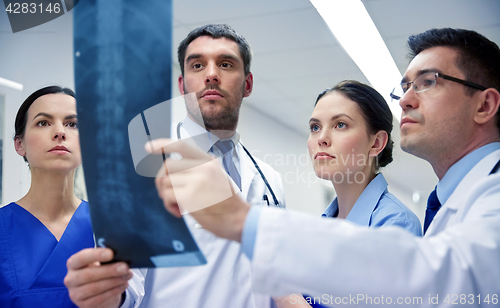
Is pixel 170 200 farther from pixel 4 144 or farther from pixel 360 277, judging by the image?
pixel 4 144

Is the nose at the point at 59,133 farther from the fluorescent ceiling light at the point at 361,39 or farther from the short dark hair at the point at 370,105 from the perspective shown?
the fluorescent ceiling light at the point at 361,39

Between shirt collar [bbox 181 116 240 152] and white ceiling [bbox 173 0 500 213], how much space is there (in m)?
0.78

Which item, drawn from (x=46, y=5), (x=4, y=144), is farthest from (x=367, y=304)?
(x=4, y=144)

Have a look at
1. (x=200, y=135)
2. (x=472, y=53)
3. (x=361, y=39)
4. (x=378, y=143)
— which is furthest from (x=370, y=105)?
(x=361, y=39)

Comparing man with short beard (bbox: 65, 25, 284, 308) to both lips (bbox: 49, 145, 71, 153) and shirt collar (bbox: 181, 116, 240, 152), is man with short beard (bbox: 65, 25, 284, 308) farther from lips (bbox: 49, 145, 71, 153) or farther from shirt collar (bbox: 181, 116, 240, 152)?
lips (bbox: 49, 145, 71, 153)

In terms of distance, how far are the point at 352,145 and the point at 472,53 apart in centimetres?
36

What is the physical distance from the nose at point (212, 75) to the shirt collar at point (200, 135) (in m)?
0.12

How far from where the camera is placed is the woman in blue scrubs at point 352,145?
3.04 feet

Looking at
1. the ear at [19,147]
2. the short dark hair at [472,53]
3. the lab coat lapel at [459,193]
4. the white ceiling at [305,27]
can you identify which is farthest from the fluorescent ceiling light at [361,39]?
the ear at [19,147]

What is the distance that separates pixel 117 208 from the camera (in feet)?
1.34

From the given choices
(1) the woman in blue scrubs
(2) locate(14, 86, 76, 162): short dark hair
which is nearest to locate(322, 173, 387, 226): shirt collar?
(1) the woman in blue scrubs

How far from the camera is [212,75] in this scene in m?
0.87

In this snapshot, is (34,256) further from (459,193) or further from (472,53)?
(472,53)

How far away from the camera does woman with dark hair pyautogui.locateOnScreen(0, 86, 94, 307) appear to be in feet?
2.78
